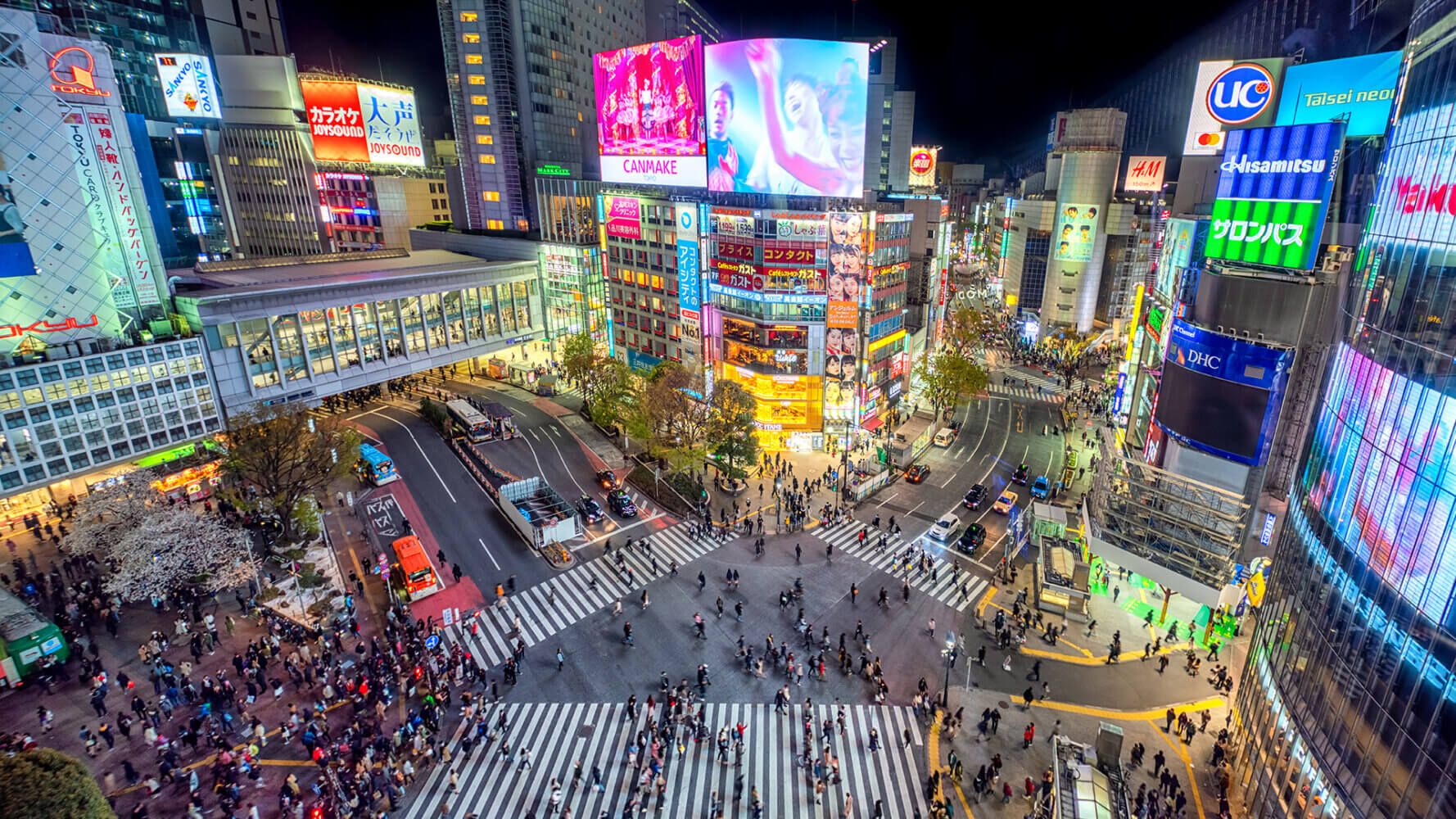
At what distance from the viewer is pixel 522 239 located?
259ft

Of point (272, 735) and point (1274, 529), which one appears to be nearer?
point (272, 735)

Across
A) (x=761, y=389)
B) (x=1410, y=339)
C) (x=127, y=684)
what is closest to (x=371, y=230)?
(x=761, y=389)

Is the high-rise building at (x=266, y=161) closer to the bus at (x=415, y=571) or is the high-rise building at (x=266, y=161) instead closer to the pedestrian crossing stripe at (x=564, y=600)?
the bus at (x=415, y=571)

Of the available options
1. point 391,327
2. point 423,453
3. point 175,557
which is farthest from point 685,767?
point 391,327

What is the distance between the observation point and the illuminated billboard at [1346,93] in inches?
1194

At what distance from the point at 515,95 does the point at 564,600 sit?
83.8 meters

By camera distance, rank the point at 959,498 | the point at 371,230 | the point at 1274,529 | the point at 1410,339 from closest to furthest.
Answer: the point at 1410,339, the point at 1274,529, the point at 959,498, the point at 371,230

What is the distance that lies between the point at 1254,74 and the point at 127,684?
228 ft

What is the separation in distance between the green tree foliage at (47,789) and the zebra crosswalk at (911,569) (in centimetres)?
3518

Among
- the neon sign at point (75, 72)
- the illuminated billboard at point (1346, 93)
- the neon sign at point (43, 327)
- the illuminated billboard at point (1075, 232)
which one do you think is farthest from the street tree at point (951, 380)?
the neon sign at point (75, 72)

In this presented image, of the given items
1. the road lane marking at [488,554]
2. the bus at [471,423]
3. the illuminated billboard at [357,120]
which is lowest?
the road lane marking at [488,554]

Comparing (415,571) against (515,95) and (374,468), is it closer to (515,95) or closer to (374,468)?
(374,468)

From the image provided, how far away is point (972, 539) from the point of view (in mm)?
41469

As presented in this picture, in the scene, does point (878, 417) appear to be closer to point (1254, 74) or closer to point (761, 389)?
point (761, 389)
